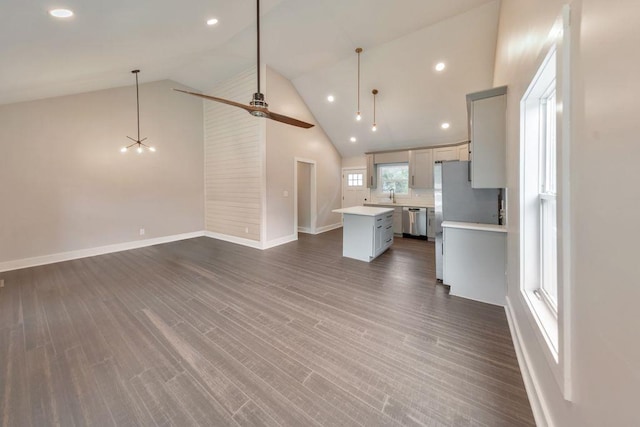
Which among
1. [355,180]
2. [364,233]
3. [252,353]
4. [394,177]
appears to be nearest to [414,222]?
[394,177]

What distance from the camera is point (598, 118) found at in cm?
76

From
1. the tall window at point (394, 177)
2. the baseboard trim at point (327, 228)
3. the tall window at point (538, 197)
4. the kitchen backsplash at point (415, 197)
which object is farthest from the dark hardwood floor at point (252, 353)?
the tall window at point (394, 177)

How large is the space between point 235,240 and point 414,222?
4780mm

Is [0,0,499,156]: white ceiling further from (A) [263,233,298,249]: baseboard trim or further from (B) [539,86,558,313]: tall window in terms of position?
(A) [263,233,298,249]: baseboard trim

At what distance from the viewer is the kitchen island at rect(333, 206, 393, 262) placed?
428 cm

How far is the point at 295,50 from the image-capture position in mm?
4605

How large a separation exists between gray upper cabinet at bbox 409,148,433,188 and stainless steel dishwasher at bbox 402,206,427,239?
75cm

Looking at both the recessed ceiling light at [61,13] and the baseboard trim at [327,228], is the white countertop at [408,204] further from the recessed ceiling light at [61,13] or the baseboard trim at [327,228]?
the recessed ceiling light at [61,13]

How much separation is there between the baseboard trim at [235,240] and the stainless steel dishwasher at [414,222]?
4.00 meters

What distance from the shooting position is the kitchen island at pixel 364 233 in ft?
14.0

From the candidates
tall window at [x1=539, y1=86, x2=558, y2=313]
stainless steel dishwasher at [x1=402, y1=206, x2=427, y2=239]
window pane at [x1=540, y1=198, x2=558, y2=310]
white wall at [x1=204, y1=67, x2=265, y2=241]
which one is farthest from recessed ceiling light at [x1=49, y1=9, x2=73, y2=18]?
stainless steel dishwasher at [x1=402, y1=206, x2=427, y2=239]

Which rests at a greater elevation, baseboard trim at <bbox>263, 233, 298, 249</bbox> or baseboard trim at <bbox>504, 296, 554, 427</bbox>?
baseboard trim at <bbox>263, 233, 298, 249</bbox>

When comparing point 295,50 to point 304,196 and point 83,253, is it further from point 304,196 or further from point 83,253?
point 83,253

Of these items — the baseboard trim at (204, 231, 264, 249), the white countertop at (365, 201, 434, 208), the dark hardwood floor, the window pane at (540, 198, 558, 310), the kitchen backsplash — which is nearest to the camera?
the dark hardwood floor
